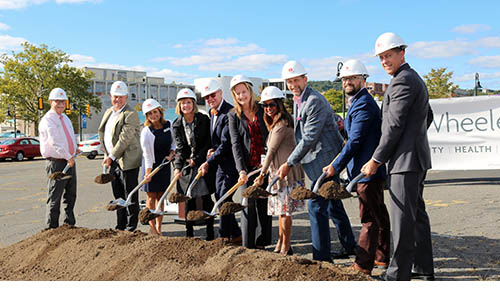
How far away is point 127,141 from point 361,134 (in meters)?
3.30

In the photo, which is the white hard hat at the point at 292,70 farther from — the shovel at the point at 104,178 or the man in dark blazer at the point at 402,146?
the shovel at the point at 104,178

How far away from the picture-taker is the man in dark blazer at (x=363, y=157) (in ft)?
13.8

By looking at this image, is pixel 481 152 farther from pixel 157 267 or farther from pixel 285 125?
pixel 157 267

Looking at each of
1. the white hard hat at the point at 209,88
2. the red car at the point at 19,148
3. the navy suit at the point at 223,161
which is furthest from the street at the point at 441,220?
the red car at the point at 19,148

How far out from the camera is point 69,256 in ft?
14.9

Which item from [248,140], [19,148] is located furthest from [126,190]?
[19,148]

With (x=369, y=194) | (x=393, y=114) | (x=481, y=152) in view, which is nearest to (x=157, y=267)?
(x=369, y=194)

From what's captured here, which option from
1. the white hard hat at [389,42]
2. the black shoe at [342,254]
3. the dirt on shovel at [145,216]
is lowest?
the black shoe at [342,254]

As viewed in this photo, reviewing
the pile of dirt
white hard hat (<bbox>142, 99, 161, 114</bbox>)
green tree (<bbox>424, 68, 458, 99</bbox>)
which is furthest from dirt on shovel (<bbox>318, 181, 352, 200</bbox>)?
green tree (<bbox>424, 68, 458, 99</bbox>)

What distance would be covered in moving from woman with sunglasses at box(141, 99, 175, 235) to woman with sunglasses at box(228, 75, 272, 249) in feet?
4.20

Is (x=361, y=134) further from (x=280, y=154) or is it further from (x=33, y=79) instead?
(x=33, y=79)

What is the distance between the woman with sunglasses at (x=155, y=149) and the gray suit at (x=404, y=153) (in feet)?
10.8

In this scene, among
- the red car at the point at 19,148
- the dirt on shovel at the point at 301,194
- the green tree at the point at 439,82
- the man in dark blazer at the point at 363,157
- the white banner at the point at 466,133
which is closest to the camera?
the dirt on shovel at the point at 301,194

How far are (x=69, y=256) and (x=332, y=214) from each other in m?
2.75
